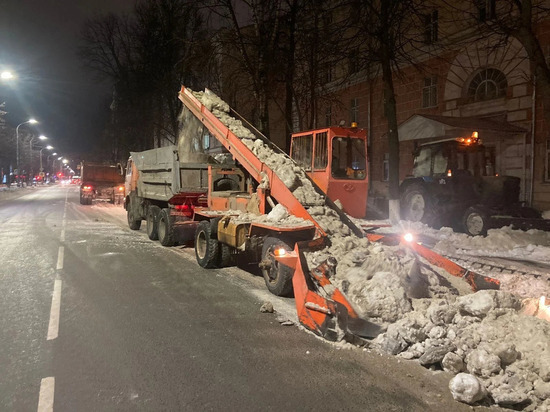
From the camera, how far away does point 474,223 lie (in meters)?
12.8

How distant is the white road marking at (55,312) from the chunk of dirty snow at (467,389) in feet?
14.2

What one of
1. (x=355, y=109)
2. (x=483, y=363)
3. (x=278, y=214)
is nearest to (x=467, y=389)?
(x=483, y=363)

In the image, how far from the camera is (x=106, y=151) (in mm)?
64125

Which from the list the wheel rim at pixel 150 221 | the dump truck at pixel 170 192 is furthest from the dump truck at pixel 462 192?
the wheel rim at pixel 150 221

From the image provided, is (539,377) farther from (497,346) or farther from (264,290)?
(264,290)

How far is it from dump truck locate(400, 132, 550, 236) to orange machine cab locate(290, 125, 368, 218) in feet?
18.1

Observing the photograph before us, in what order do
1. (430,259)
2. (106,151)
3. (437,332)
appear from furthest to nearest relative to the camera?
(106,151) < (430,259) < (437,332)

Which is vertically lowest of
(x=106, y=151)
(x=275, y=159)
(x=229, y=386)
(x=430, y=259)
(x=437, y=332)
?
(x=229, y=386)

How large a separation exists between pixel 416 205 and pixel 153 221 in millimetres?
8590

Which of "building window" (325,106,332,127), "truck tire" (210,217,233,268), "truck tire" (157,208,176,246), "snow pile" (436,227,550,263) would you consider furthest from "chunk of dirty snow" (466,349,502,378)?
"building window" (325,106,332,127)

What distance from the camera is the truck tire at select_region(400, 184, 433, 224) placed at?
1440cm

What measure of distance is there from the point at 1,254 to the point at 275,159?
7.04m

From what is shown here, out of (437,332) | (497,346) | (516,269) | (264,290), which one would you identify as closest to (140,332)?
(264,290)

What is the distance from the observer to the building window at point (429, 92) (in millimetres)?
23484
